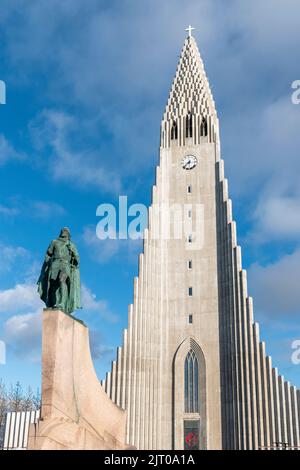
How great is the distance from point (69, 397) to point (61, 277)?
3869 millimetres

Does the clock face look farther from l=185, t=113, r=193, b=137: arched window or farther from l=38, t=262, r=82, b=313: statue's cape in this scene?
l=38, t=262, r=82, b=313: statue's cape

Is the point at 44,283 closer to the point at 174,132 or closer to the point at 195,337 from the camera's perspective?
the point at 195,337

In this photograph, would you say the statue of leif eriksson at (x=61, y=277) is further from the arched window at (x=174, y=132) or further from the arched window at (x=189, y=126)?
the arched window at (x=189, y=126)

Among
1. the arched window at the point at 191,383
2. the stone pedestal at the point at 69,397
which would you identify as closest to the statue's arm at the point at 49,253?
the stone pedestal at the point at 69,397

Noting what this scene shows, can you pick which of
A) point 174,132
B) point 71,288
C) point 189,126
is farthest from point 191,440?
point 189,126

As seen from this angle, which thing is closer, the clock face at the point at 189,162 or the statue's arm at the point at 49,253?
the statue's arm at the point at 49,253

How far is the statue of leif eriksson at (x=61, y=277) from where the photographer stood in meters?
16.4

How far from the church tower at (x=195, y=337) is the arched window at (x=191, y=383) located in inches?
2.8

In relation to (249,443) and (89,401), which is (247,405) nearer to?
(249,443)

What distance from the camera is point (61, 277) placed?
16.6 metres

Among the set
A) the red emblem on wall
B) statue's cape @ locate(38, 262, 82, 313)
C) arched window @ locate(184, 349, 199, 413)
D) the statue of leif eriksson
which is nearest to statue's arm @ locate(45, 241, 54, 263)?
the statue of leif eriksson

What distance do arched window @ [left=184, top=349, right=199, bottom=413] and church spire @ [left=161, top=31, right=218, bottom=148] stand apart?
18446 millimetres

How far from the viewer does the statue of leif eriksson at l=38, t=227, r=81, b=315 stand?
647 inches

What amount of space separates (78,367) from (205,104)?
33.6 metres
